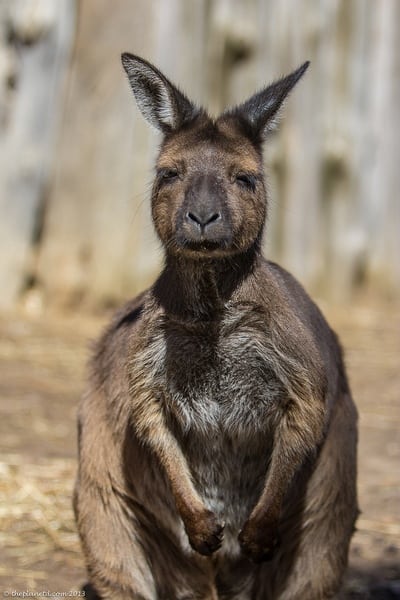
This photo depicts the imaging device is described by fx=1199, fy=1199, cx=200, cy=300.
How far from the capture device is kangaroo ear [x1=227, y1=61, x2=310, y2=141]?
175 inches

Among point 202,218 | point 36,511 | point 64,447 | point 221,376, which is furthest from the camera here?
point 64,447

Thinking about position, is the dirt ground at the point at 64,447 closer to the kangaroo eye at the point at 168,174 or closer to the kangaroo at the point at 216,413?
the kangaroo at the point at 216,413

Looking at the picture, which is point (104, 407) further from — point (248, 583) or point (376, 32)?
point (376, 32)

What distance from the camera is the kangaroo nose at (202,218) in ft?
13.3

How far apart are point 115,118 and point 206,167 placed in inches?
209

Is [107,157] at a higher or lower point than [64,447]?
higher

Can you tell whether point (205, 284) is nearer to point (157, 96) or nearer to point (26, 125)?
point (157, 96)

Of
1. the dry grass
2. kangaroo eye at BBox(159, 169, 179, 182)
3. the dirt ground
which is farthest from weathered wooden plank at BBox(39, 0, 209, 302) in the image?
kangaroo eye at BBox(159, 169, 179, 182)

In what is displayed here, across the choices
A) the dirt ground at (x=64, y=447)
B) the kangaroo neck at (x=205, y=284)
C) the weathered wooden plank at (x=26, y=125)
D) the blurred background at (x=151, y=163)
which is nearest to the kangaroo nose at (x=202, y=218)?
the kangaroo neck at (x=205, y=284)

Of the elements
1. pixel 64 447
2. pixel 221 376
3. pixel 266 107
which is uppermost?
pixel 266 107

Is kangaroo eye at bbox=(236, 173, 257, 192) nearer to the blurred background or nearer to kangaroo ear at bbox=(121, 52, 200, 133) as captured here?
kangaroo ear at bbox=(121, 52, 200, 133)

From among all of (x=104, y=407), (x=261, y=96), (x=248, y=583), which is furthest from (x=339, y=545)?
(x=261, y=96)

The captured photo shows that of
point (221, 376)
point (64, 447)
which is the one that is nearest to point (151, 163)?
point (64, 447)

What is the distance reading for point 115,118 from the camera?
946cm
